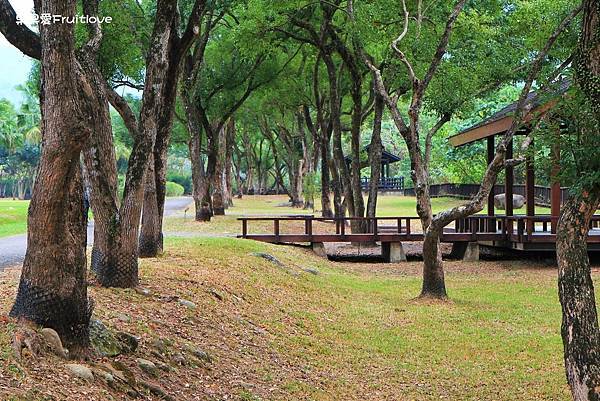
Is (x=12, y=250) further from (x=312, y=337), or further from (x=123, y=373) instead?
(x=123, y=373)

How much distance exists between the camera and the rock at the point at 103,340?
21.5 feet

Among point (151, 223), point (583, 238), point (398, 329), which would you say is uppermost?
point (151, 223)

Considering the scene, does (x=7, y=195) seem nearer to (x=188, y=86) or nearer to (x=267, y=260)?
(x=188, y=86)

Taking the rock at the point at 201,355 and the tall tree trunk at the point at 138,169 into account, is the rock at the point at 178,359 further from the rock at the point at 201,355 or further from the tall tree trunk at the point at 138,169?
the tall tree trunk at the point at 138,169

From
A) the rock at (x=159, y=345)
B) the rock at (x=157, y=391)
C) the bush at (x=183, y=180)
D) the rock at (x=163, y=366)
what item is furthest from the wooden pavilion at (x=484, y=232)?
the bush at (x=183, y=180)

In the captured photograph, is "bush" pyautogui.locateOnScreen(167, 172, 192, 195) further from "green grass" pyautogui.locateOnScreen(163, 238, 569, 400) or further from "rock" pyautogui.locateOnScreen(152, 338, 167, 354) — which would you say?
"rock" pyautogui.locateOnScreen(152, 338, 167, 354)

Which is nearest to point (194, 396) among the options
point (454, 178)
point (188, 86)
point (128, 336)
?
point (128, 336)

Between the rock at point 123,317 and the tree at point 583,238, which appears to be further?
the rock at point 123,317

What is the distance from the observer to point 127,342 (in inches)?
273

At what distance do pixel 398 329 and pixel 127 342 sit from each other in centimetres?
569

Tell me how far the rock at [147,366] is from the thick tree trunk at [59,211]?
55 centimetres

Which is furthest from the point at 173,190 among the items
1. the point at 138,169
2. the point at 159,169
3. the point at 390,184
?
the point at 138,169

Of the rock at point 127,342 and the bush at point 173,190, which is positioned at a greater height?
the bush at point 173,190

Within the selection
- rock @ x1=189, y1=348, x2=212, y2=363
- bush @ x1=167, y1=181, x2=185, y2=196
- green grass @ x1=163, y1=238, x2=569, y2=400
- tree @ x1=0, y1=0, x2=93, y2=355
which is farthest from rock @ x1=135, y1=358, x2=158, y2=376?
bush @ x1=167, y1=181, x2=185, y2=196
